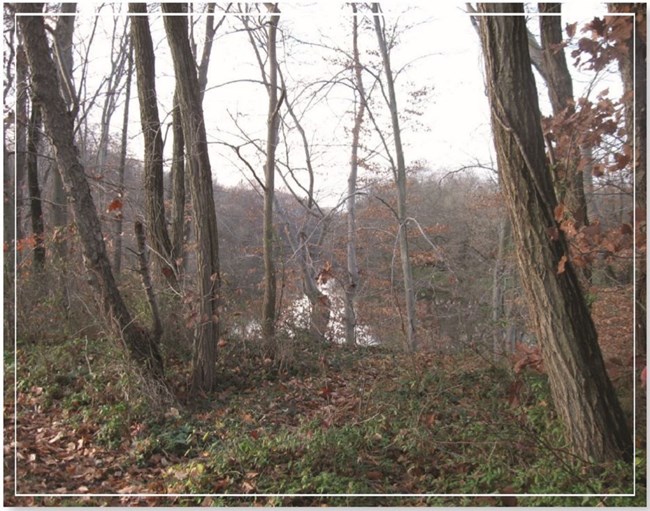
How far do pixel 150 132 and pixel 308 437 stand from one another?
321 cm

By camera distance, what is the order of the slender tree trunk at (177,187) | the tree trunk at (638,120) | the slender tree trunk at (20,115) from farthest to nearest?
the slender tree trunk at (177,187)
the slender tree trunk at (20,115)
the tree trunk at (638,120)

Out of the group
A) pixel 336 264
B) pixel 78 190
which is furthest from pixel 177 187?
pixel 336 264

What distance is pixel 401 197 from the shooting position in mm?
4316

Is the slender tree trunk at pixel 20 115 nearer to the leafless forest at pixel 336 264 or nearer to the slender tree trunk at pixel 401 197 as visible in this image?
the leafless forest at pixel 336 264

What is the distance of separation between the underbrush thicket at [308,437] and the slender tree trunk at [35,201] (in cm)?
75

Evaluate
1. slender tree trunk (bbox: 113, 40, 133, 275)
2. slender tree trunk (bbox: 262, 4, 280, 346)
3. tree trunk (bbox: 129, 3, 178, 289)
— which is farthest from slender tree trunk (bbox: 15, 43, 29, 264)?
slender tree trunk (bbox: 262, 4, 280, 346)

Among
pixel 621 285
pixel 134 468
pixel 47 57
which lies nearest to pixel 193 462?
pixel 134 468

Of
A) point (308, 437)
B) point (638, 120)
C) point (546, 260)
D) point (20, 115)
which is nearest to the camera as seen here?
point (546, 260)

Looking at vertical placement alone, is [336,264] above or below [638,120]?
below

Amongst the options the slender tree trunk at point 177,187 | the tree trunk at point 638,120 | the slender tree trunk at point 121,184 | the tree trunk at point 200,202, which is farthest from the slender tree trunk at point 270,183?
the tree trunk at point 638,120

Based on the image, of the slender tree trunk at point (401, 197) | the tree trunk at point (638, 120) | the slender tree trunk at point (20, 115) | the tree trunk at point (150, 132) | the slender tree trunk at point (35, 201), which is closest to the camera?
the tree trunk at point (638, 120)

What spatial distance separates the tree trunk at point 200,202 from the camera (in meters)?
4.46

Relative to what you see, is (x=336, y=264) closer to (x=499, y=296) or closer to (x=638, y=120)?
(x=499, y=296)

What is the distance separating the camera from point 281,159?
475 centimetres
